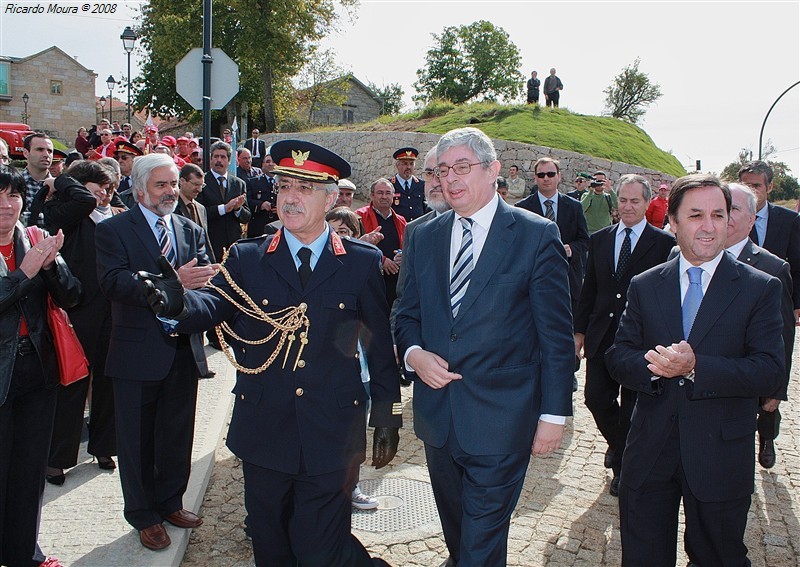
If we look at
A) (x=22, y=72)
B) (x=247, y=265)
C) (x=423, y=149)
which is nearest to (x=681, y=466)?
(x=247, y=265)

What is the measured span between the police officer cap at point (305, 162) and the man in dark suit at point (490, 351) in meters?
0.52

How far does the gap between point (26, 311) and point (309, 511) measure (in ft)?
5.85

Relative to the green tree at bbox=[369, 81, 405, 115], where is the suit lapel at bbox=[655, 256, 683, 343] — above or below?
below

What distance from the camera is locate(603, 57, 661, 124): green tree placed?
42.2m

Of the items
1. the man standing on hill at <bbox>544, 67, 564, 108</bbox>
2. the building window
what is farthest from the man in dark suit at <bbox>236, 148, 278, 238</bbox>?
the building window

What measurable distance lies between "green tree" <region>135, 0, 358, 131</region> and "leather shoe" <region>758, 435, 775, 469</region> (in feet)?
109

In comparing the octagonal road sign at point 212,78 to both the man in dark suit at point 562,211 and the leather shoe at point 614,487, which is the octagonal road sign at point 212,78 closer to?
the man in dark suit at point 562,211

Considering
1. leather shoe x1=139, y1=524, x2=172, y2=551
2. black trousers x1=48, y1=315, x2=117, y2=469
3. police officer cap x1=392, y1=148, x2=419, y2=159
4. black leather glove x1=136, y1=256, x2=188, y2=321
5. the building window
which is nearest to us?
black leather glove x1=136, y1=256, x2=188, y2=321

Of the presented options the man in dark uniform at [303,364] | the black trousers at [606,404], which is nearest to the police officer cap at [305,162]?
the man in dark uniform at [303,364]

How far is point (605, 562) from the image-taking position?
13.4ft

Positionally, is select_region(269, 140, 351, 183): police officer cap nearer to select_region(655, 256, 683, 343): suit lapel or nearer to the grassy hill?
select_region(655, 256, 683, 343): suit lapel

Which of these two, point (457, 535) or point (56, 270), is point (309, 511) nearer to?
point (457, 535)

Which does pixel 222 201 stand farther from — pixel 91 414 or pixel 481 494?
pixel 481 494

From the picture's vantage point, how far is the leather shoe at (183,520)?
4.21m
